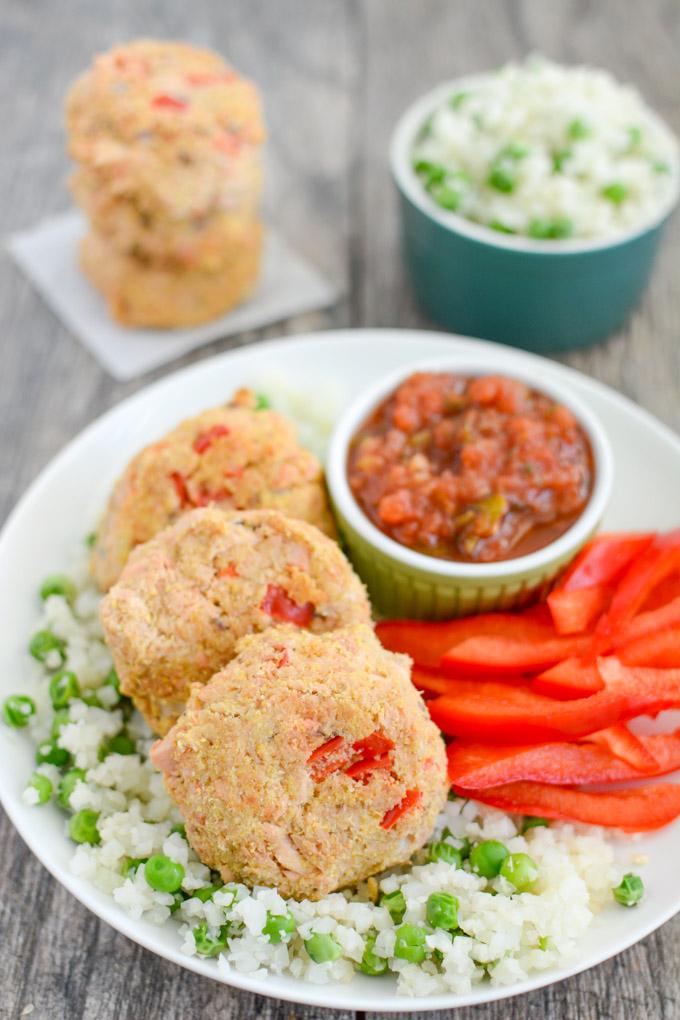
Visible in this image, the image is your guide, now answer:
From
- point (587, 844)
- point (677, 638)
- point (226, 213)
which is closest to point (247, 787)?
point (587, 844)

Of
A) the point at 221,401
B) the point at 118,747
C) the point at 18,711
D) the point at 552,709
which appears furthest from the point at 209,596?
the point at 221,401

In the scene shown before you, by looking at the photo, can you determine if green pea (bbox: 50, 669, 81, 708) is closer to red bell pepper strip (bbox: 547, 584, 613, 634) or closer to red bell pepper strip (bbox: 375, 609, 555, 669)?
red bell pepper strip (bbox: 375, 609, 555, 669)

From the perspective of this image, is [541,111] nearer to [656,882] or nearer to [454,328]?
[454,328]

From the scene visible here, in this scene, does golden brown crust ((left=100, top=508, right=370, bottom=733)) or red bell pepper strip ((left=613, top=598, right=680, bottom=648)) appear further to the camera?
red bell pepper strip ((left=613, top=598, right=680, bottom=648))

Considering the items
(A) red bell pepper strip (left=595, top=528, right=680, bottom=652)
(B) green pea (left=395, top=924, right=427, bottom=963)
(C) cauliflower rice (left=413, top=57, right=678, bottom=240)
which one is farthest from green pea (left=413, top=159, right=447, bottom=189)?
(B) green pea (left=395, top=924, right=427, bottom=963)

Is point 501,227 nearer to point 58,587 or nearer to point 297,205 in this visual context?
point 297,205
